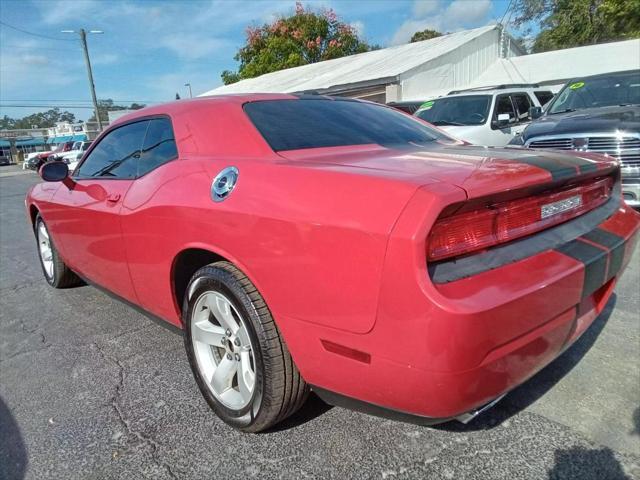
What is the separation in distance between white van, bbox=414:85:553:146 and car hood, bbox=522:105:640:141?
199 centimetres

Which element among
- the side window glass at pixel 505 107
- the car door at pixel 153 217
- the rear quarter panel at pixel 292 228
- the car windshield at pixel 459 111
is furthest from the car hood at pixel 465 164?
the side window glass at pixel 505 107

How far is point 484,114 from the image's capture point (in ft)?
27.7

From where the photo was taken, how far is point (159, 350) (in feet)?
10.3

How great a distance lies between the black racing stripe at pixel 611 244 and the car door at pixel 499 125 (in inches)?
255

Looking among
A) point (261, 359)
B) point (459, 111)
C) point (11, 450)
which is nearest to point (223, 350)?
point (261, 359)

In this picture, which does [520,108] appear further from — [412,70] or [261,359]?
[261,359]

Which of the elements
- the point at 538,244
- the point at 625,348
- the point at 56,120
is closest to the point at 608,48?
the point at 625,348

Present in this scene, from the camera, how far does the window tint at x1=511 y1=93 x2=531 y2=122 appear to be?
901cm

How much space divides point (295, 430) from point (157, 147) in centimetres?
171

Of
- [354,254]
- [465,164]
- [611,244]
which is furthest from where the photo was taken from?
[611,244]

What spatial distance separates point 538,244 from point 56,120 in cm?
12503

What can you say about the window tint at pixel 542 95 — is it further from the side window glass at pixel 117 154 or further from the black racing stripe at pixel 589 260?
the black racing stripe at pixel 589 260

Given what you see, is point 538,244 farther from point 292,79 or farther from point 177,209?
point 292,79

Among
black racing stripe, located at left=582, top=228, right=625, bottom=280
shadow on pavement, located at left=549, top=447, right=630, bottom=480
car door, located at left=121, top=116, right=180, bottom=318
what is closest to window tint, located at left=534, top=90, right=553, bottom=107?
black racing stripe, located at left=582, top=228, right=625, bottom=280
